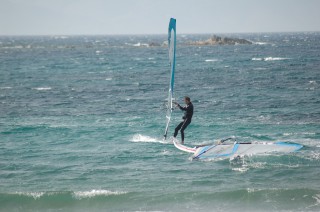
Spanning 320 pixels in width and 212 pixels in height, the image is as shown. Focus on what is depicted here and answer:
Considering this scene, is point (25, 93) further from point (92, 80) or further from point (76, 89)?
point (92, 80)

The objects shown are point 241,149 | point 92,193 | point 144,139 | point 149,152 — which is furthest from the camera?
point 144,139

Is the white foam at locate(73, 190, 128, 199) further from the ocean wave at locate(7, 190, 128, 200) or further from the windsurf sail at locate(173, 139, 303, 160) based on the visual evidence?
the windsurf sail at locate(173, 139, 303, 160)

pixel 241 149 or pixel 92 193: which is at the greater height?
pixel 241 149

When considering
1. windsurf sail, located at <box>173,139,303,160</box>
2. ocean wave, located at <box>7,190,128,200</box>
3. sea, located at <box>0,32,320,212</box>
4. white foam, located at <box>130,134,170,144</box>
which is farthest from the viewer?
white foam, located at <box>130,134,170,144</box>

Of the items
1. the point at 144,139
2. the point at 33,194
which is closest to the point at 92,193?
the point at 33,194

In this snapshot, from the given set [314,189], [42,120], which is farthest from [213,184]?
[42,120]

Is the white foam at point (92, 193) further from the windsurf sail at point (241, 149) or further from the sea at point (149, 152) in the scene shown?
the windsurf sail at point (241, 149)

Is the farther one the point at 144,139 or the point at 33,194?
the point at 144,139

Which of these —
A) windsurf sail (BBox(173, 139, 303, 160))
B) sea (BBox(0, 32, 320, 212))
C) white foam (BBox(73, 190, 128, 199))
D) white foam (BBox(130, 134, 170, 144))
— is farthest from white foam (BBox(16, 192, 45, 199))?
white foam (BBox(130, 134, 170, 144))

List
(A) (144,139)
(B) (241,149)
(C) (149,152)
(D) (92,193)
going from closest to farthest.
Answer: (D) (92,193)
(B) (241,149)
(C) (149,152)
(A) (144,139)

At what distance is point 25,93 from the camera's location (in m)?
42.5

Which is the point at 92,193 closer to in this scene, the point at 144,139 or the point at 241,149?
the point at 241,149

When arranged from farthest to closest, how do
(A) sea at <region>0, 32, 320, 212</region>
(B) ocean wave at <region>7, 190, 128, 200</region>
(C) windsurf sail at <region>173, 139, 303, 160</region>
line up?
(C) windsurf sail at <region>173, 139, 303, 160</region> < (B) ocean wave at <region>7, 190, 128, 200</region> < (A) sea at <region>0, 32, 320, 212</region>

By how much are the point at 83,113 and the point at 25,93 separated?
1398 cm
